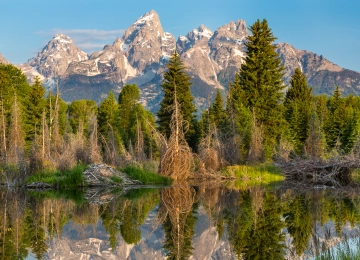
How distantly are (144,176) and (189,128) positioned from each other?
2251cm

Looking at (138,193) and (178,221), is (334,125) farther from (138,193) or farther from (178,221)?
(178,221)

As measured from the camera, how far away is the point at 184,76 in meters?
50.2

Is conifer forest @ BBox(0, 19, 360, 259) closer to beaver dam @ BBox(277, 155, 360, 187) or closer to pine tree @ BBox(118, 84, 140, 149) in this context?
beaver dam @ BBox(277, 155, 360, 187)

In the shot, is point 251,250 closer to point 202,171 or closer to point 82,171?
point 82,171

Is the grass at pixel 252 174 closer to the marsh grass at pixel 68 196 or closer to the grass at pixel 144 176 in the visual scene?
the grass at pixel 144 176

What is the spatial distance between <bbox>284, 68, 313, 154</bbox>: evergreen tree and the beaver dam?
22.5 meters

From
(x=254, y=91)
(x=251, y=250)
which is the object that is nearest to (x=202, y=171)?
(x=254, y=91)

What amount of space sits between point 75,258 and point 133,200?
9458 mm

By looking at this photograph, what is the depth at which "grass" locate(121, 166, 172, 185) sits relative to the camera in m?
26.8

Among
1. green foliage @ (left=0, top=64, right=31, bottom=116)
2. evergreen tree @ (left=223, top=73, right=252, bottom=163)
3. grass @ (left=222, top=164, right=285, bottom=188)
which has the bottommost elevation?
grass @ (left=222, top=164, right=285, bottom=188)

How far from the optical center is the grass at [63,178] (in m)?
25.6

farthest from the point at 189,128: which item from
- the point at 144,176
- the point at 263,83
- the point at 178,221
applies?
the point at 178,221

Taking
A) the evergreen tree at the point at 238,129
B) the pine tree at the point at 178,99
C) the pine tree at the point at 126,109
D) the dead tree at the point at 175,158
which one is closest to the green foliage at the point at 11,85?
the pine tree at the point at 126,109

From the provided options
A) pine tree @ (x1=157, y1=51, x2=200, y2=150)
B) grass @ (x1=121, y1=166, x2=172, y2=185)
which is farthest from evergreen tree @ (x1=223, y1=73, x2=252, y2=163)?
grass @ (x1=121, y1=166, x2=172, y2=185)
